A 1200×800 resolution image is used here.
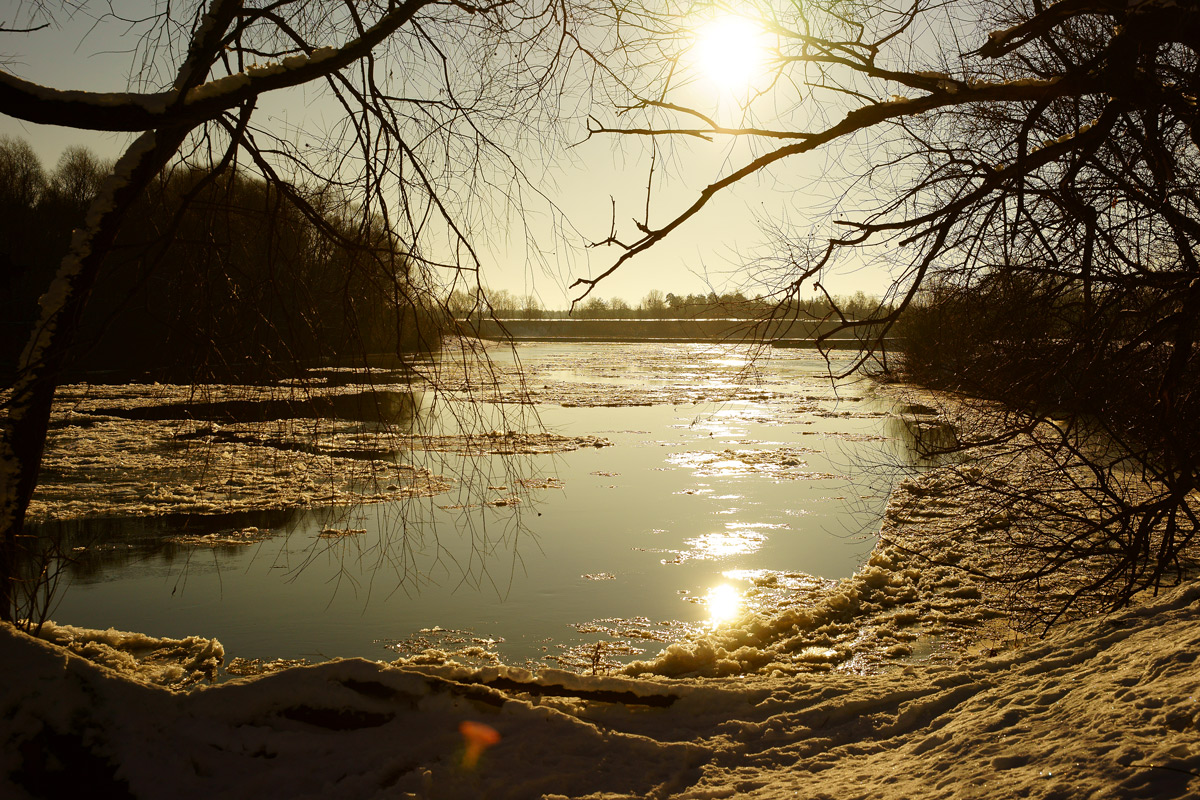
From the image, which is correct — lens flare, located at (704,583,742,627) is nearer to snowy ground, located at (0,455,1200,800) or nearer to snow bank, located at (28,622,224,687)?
snowy ground, located at (0,455,1200,800)

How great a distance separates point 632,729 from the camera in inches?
147

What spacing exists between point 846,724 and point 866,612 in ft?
11.2

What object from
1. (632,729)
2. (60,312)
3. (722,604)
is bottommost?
(722,604)

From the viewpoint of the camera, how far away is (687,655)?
224 inches

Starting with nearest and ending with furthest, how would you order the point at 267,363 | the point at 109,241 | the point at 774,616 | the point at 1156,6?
the point at 1156,6 < the point at 109,241 < the point at 267,363 < the point at 774,616

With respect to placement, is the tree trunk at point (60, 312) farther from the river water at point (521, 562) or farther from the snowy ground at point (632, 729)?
the river water at point (521, 562)

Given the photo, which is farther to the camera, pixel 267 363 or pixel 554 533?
pixel 554 533

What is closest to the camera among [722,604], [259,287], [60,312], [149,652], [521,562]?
[60,312]

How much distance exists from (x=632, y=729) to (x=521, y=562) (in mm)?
4685

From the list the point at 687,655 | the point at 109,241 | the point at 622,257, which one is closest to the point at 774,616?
the point at 687,655

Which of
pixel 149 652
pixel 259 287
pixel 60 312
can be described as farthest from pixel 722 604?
pixel 60 312

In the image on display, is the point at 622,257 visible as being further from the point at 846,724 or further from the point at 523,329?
the point at 523,329

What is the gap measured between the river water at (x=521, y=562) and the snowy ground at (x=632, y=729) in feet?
2.96

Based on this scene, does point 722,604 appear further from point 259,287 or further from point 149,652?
point 259,287
